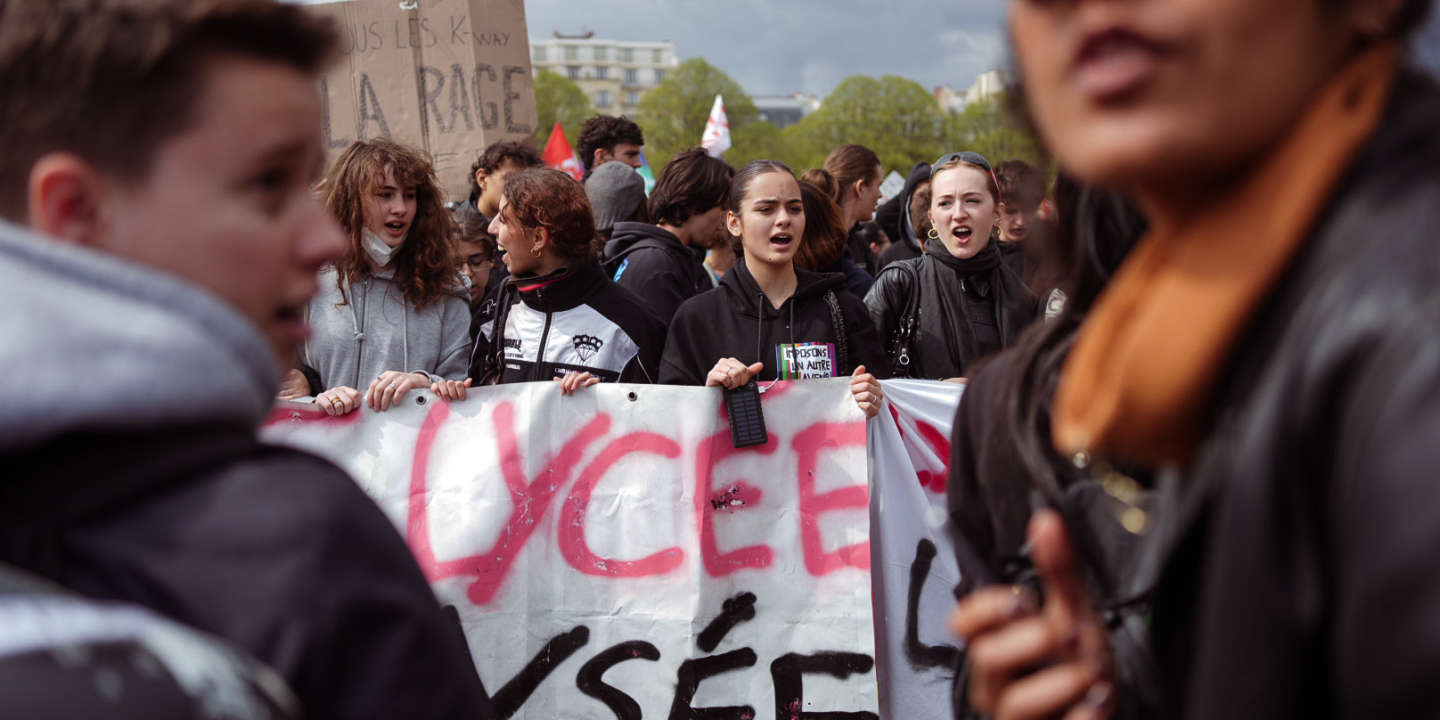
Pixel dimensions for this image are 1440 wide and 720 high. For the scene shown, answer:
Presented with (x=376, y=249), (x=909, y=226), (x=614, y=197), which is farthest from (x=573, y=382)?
(x=614, y=197)

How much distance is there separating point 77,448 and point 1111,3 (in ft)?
3.19

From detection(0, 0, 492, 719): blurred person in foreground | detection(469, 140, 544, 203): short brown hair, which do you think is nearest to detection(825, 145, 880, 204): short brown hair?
detection(469, 140, 544, 203): short brown hair

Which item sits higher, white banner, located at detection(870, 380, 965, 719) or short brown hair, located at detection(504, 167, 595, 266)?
short brown hair, located at detection(504, 167, 595, 266)

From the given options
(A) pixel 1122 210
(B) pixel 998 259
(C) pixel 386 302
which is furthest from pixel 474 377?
(A) pixel 1122 210

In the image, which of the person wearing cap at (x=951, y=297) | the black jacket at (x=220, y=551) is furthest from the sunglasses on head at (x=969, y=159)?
the black jacket at (x=220, y=551)

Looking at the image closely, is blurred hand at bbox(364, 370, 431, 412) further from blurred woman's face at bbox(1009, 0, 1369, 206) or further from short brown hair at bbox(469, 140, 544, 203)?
blurred woman's face at bbox(1009, 0, 1369, 206)

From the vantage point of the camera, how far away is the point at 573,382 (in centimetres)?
435

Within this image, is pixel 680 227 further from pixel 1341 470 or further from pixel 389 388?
pixel 1341 470

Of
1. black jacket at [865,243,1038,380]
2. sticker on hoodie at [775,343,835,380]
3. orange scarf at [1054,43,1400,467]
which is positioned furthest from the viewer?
black jacket at [865,243,1038,380]

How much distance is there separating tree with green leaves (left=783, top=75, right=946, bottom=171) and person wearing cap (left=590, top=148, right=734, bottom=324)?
54.3 meters

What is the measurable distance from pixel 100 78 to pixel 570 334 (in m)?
3.56

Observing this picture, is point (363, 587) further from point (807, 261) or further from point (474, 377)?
point (807, 261)

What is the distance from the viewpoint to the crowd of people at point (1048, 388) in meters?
0.76

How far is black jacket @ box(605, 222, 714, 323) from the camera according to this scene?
5.79 meters
